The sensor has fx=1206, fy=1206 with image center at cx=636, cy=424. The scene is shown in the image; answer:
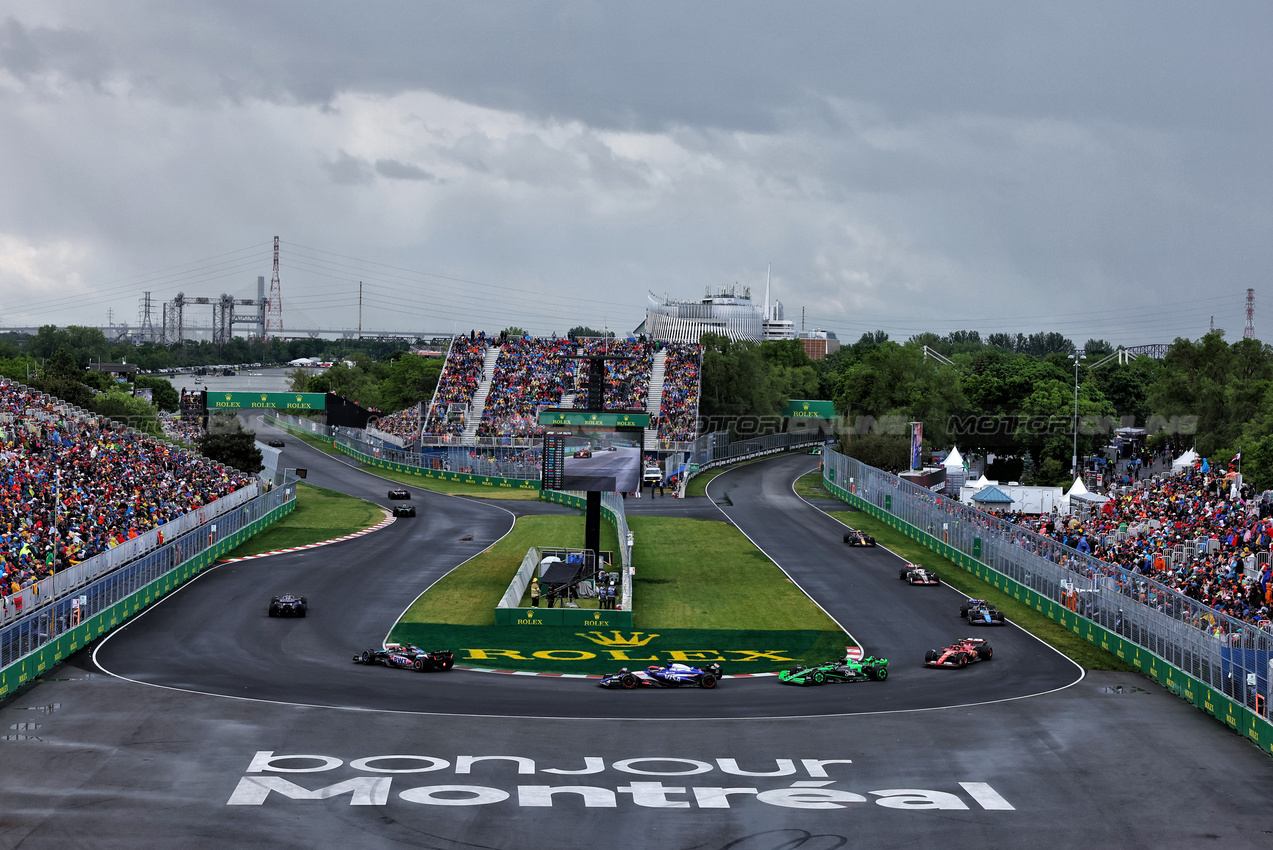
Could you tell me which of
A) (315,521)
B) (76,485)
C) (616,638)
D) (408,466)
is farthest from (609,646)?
(408,466)

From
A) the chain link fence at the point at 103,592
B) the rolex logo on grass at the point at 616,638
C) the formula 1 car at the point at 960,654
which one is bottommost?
the rolex logo on grass at the point at 616,638

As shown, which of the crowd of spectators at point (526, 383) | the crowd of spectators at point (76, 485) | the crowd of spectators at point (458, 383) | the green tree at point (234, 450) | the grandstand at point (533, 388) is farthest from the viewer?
the crowd of spectators at point (458, 383)

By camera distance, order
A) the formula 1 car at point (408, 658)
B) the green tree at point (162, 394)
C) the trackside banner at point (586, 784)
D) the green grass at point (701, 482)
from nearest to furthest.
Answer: the trackside banner at point (586, 784) → the formula 1 car at point (408, 658) → the green grass at point (701, 482) → the green tree at point (162, 394)

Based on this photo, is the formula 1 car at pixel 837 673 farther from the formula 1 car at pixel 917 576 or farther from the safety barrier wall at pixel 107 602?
the safety barrier wall at pixel 107 602

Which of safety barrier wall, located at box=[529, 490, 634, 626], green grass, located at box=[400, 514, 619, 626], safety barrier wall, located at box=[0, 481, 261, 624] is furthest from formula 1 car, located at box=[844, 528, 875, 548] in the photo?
safety barrier wall, located at box=[0, 481, 261, 624]

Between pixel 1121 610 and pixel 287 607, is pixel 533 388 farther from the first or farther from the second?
pixel 1121 610

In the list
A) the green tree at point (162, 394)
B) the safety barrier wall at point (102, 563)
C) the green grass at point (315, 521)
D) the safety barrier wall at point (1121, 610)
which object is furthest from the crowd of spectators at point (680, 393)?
the green tree at point (162, 394)

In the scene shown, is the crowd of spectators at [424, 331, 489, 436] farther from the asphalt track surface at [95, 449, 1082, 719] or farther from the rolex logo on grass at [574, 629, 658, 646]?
the rolex logo on grass at [574, 629, 658, 646]
